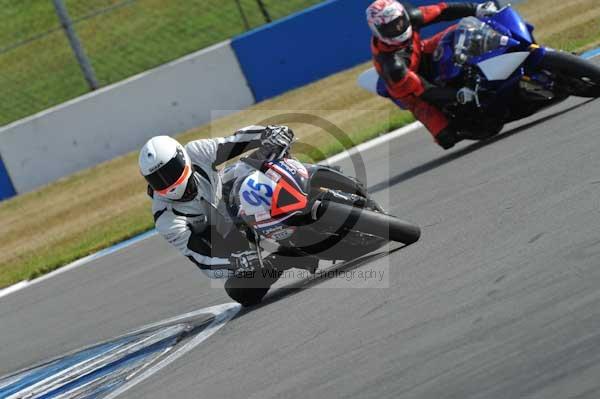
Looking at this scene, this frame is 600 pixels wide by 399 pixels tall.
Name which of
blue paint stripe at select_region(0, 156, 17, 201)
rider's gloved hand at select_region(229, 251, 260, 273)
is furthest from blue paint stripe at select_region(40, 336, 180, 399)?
blue paint stripe at select_region(0, 156, 17, 201)

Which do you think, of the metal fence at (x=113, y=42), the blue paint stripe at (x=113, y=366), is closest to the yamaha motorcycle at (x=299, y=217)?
the blue paint stripe at (x=113, y=366)

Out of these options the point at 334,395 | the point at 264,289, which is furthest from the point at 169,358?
the point at 334,395

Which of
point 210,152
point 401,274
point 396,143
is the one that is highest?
point 210,152

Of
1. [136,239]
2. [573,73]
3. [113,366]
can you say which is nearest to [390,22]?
[573,73]

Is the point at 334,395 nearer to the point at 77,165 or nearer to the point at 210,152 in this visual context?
the point at 210,152

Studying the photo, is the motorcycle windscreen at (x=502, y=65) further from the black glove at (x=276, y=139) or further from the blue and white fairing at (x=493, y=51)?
the black glove at (x=276, y=139)

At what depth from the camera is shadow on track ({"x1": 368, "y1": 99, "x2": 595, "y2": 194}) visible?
9547mm

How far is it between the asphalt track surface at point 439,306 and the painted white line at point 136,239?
1280 mm

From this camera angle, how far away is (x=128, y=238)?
12000mm

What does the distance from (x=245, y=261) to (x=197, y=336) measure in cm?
60

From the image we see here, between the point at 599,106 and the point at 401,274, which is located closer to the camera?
the point at 401,274

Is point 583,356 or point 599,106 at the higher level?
point 583,356

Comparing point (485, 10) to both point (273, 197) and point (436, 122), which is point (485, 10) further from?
point (273, 197)

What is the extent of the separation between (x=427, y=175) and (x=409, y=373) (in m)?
4.81
